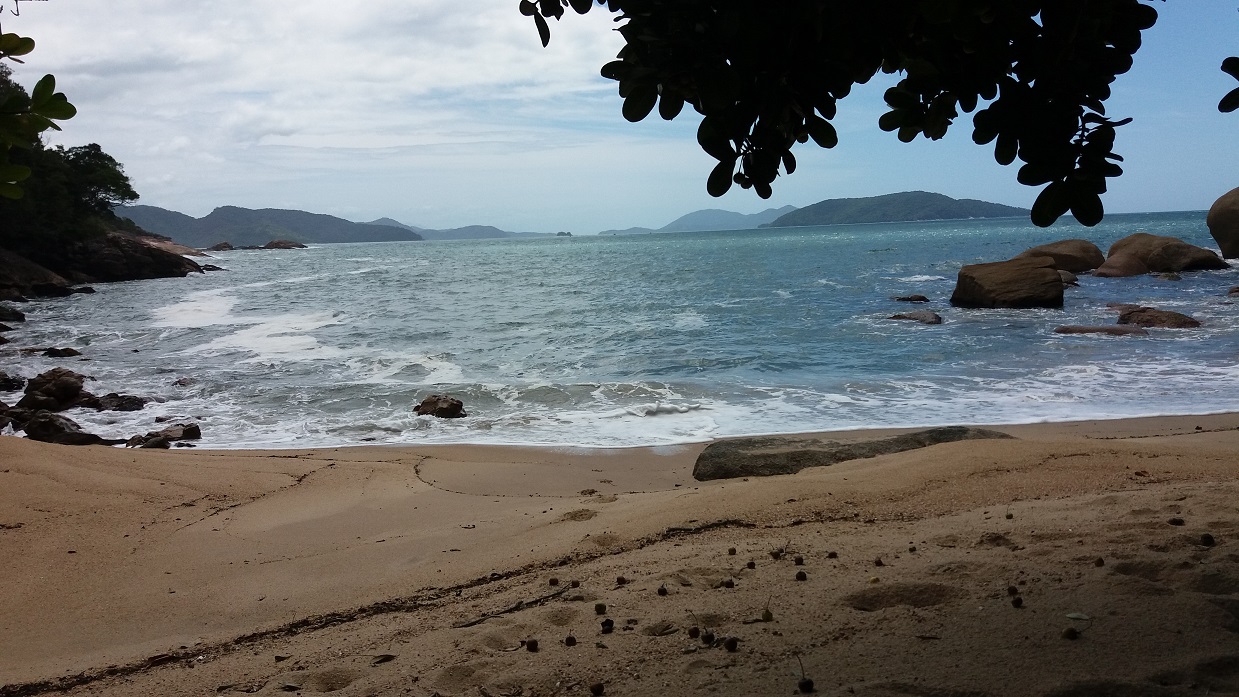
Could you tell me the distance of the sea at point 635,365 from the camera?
10.6 meters

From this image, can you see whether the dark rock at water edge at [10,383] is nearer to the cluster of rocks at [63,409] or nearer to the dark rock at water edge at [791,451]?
the cluster of rocks at [63,409]

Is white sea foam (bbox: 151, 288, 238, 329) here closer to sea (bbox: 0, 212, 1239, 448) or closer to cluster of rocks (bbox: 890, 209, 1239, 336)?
sea (bbox: 0, 212, 1239, 448)

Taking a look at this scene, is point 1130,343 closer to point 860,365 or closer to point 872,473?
point 860,365

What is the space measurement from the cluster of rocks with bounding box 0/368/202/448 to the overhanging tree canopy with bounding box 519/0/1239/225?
9571mm

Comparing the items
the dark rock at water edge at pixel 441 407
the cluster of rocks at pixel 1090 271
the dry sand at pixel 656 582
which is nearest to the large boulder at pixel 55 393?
the dark rock at water edge at pixel 441 407

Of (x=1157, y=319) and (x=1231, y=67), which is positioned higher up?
(x=1231, y=67)

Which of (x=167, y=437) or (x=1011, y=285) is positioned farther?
(x=1011, y=285)

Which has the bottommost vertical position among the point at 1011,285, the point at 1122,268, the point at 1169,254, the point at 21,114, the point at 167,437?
the point at 167,437

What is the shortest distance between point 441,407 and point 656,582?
8.01 meters

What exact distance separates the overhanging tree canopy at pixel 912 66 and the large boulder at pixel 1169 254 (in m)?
31.7

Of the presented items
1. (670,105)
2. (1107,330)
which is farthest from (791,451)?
(1107,330)

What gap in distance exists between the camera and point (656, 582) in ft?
13.0

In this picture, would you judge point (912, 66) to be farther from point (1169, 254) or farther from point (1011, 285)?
point (1169, 254)

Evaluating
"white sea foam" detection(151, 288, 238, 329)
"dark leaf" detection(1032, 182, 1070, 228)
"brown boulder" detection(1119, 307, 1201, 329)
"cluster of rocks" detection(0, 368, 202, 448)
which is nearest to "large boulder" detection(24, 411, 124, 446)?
"cluster of rocks" detection(0, 368, 202, 448)
